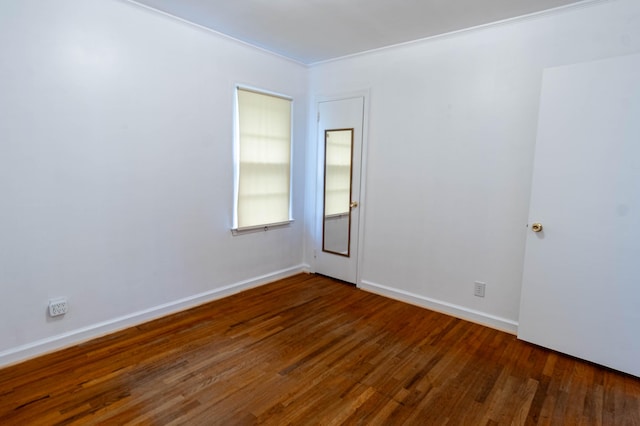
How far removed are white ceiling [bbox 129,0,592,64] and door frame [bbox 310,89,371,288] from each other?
594 mm

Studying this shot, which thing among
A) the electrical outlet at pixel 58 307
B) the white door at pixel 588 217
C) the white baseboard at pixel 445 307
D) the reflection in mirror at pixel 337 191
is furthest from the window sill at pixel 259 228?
the white door at pixel 588 217

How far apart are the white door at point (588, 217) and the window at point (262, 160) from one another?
2.60 metres

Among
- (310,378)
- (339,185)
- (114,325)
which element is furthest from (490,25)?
(114,325)

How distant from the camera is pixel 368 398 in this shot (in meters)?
2.11

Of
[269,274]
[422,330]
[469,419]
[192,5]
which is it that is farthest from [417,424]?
[192,5]

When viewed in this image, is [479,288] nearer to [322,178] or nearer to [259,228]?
[322,178]

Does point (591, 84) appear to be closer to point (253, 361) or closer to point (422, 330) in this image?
point (422, 330)

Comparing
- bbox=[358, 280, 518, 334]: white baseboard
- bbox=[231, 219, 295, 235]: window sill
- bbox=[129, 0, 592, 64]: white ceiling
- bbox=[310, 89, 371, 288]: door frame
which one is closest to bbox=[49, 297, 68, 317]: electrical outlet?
bbox=[231, 219, 295, 235]: window sill

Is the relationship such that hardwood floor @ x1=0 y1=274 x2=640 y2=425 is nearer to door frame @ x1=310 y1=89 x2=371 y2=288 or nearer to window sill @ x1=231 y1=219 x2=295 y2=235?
window sill @ x1=231 y1=219 x2=295 y2=235

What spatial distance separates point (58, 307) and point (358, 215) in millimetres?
2886

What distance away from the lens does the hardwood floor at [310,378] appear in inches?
77.0

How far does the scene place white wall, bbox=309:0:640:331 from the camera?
2709 mm

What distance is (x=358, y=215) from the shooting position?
3975mm

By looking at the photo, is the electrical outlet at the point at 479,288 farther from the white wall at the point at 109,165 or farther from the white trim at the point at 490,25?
the white wall at the point at 109,165
